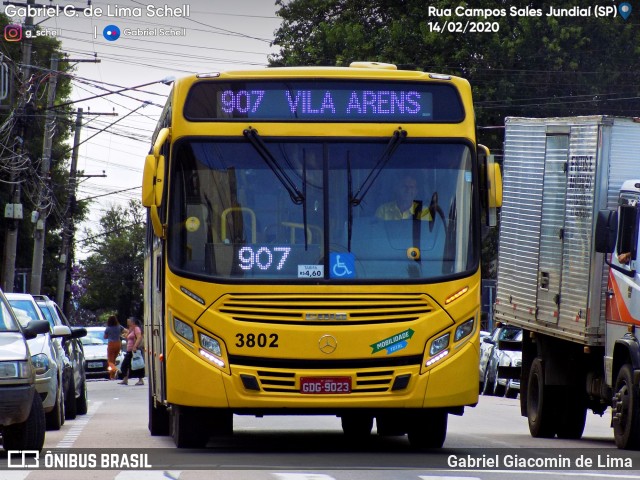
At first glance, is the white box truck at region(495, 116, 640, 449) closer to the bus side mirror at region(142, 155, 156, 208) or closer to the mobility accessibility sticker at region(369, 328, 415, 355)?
the mobility accessibility sticker at region(369, 328, 415, 355)

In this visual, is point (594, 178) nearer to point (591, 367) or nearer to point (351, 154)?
point (591, 367)

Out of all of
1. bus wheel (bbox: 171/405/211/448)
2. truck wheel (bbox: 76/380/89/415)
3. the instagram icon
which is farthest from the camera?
the instagram icon

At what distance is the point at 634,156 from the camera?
16.0 meters

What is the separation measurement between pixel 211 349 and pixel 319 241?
125 centimetres

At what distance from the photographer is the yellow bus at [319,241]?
12586 mm

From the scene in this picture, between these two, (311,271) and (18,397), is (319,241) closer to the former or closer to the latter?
(311,271)

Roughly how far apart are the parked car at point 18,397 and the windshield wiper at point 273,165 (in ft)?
8.44

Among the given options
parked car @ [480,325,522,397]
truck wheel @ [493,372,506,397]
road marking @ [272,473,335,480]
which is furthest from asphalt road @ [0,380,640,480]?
truck wheel @ [493,372,506,397]

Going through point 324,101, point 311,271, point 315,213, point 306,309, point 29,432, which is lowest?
point 29,432

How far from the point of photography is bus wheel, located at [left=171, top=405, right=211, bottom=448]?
13.4 metres

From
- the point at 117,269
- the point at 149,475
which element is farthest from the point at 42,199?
the point at 117,269

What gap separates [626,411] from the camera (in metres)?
15.0

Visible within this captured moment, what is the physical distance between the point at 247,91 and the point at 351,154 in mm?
1037

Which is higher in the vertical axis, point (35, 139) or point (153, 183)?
point (153, 183)
